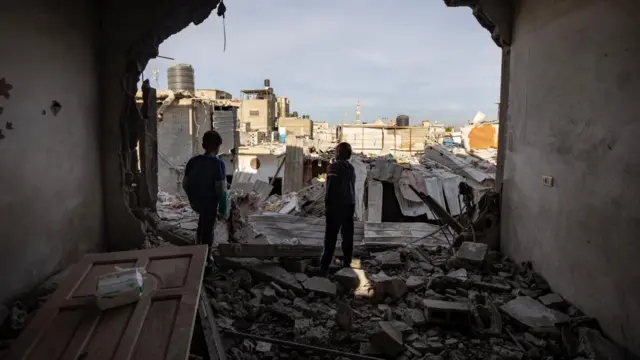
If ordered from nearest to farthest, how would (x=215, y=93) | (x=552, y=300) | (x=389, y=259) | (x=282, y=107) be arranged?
(x=552, y=300) < (x=389, y=259) < (x=215, y=93) < (x=282, y=107)

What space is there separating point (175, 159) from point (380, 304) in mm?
13422

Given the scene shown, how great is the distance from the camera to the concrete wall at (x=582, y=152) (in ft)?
10.3

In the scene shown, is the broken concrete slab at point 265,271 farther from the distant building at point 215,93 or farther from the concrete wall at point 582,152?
the distant building at point 215,93

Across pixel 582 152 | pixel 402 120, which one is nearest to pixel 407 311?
pixel 582 152

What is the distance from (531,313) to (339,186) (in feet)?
7.77

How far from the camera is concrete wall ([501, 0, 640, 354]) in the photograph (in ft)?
10.3

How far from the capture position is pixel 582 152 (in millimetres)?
3799

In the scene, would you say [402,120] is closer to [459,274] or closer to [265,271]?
[459,274]

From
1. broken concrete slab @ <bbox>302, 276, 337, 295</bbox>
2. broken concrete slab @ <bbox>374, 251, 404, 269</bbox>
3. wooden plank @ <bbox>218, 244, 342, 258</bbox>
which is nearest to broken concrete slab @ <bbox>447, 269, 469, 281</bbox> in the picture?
broken concrete slab @ <bbox>374, 251, 404, 269</bbox>

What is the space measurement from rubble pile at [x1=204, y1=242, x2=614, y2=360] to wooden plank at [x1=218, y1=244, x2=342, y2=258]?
0.09 metres

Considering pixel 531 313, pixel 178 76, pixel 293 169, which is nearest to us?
pixel 531 313

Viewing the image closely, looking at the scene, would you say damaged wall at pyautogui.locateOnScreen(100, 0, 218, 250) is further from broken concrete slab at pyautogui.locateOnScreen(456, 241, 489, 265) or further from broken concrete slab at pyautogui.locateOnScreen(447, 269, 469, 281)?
broken concrete slab at pyautogui.locateOnScreen(456, 241, 489, 265)

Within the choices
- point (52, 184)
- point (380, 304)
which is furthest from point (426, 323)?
point (52, 184)

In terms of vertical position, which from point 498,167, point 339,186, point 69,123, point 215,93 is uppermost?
point 215,93
